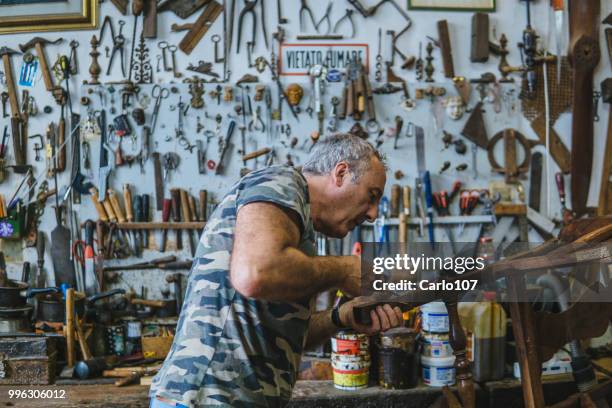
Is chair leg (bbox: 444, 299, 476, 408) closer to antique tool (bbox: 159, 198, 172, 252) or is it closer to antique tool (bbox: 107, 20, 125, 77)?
antique tool (bbox: 159, 198, 172, 252)

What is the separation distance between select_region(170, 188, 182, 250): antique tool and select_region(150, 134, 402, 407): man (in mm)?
2327

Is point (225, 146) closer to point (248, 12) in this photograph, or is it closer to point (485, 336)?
point (248, 12)

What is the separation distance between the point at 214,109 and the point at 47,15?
3.96 ft

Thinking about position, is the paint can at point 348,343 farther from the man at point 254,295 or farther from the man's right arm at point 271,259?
the man's right arm at point 271,259

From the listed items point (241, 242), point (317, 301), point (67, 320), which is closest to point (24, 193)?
point (67, 320)

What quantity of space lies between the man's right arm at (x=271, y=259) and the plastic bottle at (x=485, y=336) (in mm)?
2071

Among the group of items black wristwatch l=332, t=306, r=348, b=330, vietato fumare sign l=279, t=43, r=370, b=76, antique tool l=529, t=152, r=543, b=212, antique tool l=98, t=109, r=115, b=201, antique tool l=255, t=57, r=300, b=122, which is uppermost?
vietato fumare sign l=279, t=43, r=370, b=76

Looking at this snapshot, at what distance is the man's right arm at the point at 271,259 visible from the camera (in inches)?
63.9

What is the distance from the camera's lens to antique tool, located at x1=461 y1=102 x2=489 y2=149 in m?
4.34

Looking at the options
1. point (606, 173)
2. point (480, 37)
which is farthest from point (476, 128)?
point (606, 173)

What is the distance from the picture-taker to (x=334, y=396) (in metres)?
3.38

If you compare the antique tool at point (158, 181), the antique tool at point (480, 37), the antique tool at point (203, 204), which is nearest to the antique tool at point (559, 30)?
the antique tool at point (480, 37)

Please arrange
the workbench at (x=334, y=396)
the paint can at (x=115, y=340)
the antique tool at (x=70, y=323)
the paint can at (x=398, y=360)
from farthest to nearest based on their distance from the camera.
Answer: the paint can at (x=115, y=340) → the antique tool at (x=70, y=323) → the paint can at (x=398, y=360) → the workbench at (x=334, y=396)

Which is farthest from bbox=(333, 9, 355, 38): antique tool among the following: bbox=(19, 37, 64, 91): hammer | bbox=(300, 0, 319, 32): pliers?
bbox=(19, 37, 64, 91): hammer
